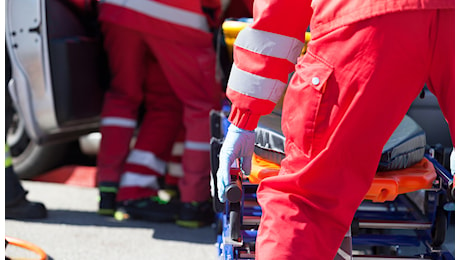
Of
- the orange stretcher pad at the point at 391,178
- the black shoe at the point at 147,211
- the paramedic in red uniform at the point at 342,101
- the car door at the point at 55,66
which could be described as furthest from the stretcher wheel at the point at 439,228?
the car door at the point at 55,66

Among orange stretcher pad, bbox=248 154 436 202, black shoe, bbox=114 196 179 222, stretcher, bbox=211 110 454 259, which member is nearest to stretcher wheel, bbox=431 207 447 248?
stretcher, bbox=211 110 454 259

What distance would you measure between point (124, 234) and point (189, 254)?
0.44 m

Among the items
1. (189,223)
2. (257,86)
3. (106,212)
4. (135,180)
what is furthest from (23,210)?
(257,86)

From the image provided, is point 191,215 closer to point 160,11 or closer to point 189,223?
point 189,223

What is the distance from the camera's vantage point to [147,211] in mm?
3793

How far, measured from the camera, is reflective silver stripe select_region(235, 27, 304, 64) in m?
1.93

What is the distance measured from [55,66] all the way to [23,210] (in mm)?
813

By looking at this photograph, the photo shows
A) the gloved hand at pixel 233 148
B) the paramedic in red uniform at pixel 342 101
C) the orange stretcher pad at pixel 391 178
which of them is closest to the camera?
the paramedic in red uniform at pixel 342 101

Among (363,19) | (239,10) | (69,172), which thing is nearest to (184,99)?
(239,10)

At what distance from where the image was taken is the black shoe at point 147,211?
379 cm

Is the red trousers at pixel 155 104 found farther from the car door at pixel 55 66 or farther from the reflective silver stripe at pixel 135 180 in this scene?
the car door at pixel 55 66

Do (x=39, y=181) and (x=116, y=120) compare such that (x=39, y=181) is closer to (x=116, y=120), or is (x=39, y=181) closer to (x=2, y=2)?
(x=116, y=120)

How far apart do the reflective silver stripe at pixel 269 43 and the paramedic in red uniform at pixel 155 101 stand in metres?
1.69

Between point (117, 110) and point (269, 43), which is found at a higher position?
point (269, 43)
